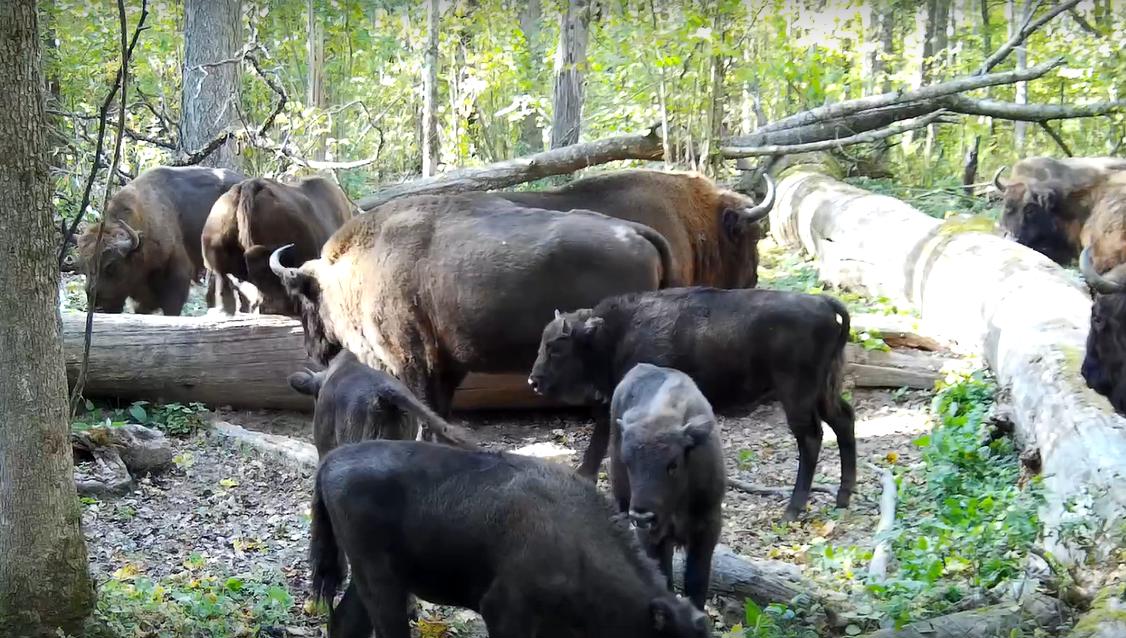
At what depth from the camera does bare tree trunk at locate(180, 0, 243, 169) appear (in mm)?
15367

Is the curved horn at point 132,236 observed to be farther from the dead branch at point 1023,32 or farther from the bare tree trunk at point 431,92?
the dead branch at point 1023,32

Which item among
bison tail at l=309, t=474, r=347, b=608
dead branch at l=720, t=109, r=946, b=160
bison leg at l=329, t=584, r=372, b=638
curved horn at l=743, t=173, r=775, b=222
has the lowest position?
bison leg at l=329, t=584, r=372, b=638

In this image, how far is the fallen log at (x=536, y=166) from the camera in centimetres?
1384

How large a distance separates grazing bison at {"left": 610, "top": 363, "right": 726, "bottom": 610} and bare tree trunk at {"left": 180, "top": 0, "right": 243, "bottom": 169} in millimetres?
11315

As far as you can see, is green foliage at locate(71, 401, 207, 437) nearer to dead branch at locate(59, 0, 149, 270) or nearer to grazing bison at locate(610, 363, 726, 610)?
dead branch at locate(59, 0, 149, 270)

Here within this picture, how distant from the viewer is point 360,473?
4.49 metres

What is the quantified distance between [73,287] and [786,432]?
336 inches

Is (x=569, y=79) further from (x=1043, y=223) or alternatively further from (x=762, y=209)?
(x=762, y=209)

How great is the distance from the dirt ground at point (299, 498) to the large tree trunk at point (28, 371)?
127 centimetres

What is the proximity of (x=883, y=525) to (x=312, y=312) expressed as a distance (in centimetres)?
464

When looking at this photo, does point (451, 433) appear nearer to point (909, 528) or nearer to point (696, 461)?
point (696, 461)

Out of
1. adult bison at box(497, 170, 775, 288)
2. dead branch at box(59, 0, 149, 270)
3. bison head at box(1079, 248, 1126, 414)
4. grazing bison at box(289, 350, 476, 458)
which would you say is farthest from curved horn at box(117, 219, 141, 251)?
bison head at box(1079, 248, 1126, 414)

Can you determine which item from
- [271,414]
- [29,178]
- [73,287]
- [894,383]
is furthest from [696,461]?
[73,287]

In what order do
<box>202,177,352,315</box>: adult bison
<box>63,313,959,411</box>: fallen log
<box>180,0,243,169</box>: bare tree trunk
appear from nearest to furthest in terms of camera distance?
1. <box>63,313,959,411</box>: fallen log
2. <box>202,177,352,315</box>: adult bison
3. <box>180,0,243,169</box>: bare tree trunk
